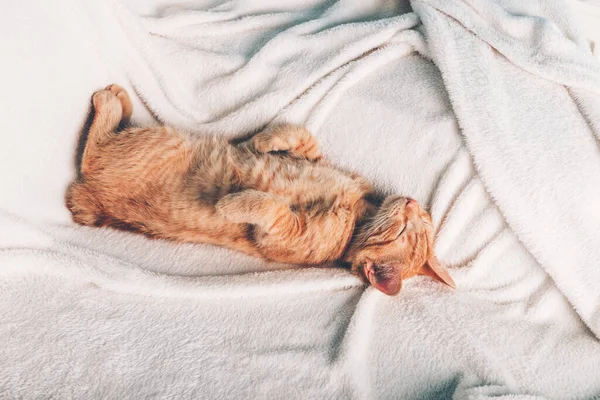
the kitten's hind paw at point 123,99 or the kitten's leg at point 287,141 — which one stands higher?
the kitten's hind paw at point 123,99

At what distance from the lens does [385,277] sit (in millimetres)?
1580

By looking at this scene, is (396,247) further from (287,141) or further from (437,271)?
(287,141)

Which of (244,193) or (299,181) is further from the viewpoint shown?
(299,181)

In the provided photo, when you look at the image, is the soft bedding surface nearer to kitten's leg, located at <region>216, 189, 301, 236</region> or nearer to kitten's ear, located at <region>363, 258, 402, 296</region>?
kitten's ear, located at <region>363, 258, 402, 296</region>

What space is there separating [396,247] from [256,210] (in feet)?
1.74

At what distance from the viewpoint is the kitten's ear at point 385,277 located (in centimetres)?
155

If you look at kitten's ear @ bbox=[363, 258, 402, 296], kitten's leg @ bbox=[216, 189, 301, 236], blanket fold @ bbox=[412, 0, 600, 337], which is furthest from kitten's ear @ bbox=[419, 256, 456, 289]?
kitten's leg @ bbox=[216, 189, 301, 236]

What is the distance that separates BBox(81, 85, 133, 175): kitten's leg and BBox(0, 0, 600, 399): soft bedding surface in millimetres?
59

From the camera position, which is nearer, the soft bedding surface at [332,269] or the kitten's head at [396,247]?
the soft bedding surface at [332,269]

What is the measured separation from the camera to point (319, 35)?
1900 mm

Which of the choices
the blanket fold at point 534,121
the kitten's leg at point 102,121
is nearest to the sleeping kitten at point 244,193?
the kitten's leg at point 102,121

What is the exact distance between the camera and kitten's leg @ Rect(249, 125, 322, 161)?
175 cm

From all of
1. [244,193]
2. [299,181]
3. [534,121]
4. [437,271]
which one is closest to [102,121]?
[244,193]

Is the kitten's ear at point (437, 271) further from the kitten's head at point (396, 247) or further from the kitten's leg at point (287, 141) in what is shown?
the kitten's leg at point (287, 141)
